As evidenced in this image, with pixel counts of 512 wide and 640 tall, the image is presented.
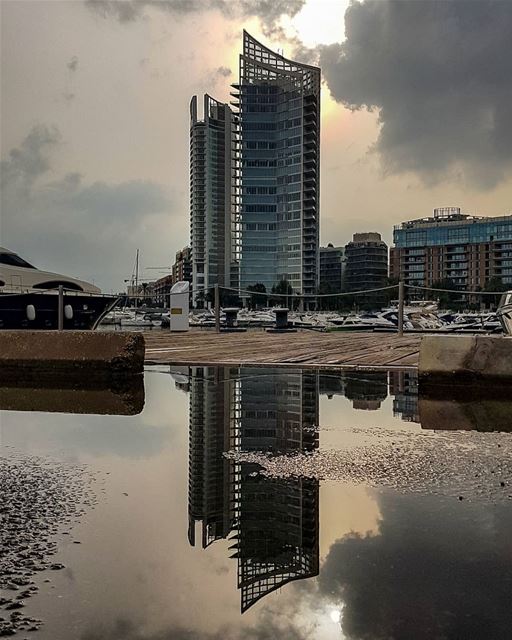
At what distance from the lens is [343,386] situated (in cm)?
723

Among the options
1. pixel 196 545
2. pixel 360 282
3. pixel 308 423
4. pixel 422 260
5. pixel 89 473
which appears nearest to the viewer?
pixel 196 545

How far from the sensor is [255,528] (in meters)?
2.65

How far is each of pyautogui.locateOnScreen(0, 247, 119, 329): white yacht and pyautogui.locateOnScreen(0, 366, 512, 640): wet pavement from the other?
14294 millimetres

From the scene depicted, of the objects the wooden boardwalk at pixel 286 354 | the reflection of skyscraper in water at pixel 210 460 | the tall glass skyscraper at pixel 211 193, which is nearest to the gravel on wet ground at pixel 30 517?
the reflection of skyscraper in water at pixel 210 460

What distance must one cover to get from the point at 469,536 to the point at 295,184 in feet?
488

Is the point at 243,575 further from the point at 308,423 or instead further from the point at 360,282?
the point at 360,282

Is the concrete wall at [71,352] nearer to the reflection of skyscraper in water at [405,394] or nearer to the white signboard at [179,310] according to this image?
the reflection of skyscraper in water at [405,394]

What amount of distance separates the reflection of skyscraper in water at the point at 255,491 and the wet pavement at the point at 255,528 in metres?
0.01

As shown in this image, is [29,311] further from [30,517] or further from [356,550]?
[356,550]

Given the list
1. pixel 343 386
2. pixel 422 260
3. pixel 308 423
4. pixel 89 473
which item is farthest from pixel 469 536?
pixel 422 260

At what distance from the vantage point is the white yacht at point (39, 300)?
72.7ft

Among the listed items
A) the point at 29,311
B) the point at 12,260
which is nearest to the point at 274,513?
the point at 29,311

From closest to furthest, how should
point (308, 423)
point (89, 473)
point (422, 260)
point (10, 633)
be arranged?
point (10, 633), point (89, 473), point (308, 423), point (422, 260)

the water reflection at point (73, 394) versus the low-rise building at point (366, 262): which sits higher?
the low-rise building at point (366, 262)
